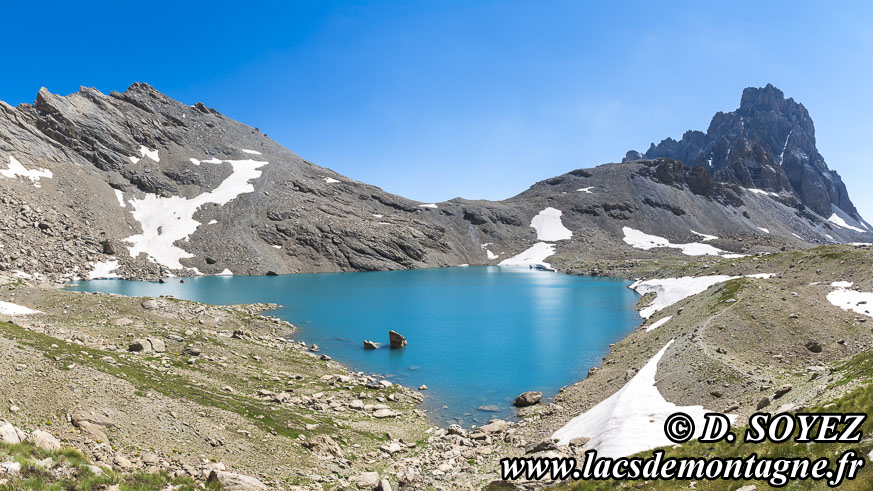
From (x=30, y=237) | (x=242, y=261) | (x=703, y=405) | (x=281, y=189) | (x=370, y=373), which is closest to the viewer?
(x=703, y=405)

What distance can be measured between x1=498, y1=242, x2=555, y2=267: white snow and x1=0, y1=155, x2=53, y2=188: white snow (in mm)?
152582

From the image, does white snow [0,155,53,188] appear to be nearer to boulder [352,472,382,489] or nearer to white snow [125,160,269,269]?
white snow [125,160,269,269]

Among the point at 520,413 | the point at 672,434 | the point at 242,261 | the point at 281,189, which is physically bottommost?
the point at 520,413

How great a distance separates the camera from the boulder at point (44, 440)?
1259 centimetres

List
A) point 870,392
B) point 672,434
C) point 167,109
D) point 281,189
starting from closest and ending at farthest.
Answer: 1. point 870,392
2. point 672,434
3. point 281,189
4. point 167,109

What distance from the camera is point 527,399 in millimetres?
30438

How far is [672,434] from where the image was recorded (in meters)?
17.5

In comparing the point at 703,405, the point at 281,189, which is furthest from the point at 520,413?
the point at 281,189

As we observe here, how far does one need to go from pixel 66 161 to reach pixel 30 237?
183 feet

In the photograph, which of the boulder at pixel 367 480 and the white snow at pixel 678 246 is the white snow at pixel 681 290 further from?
the white snow at pixel 678 246

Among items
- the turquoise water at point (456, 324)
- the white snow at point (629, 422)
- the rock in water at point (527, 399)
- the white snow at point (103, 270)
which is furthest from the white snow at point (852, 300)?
the white snow at point (103, 270)

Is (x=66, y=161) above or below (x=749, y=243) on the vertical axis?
above

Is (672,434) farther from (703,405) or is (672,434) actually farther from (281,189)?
(281,189)

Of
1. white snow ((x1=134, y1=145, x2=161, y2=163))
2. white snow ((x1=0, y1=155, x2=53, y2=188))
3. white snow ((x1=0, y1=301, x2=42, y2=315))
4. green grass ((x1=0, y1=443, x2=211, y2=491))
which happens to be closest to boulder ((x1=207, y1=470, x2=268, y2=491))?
green grass ((x1=0, y1=443, x2=211, y2=491))
